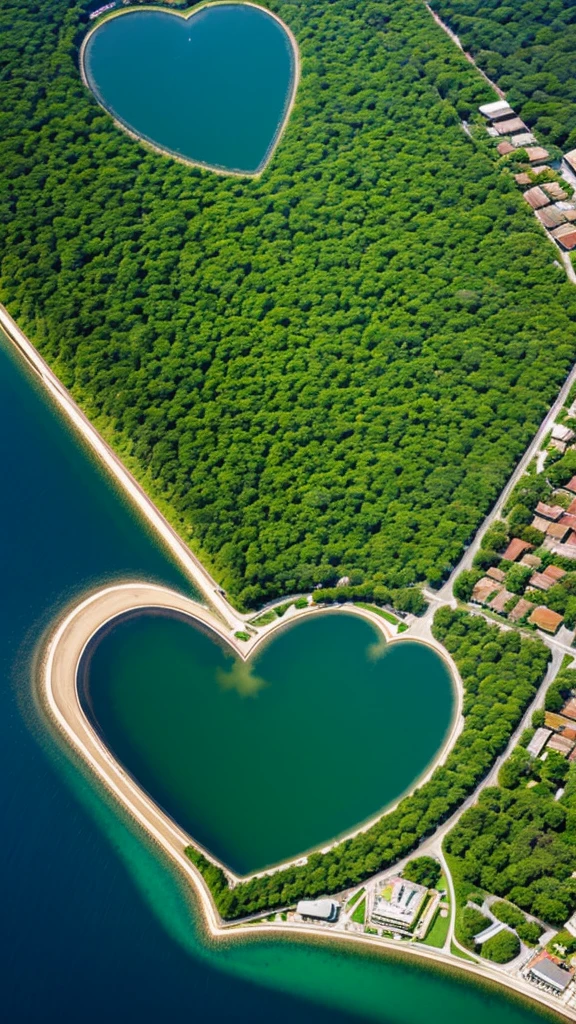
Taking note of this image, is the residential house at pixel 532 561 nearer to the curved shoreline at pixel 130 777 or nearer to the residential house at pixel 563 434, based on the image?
the residential house at pixel 563 434

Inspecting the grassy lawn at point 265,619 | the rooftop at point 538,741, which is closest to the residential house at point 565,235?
the grassy lawn at point 265,619

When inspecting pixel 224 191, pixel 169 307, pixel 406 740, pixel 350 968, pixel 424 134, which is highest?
pixel 424 134

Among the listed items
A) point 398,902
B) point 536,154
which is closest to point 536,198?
point 536,154

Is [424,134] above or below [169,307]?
above

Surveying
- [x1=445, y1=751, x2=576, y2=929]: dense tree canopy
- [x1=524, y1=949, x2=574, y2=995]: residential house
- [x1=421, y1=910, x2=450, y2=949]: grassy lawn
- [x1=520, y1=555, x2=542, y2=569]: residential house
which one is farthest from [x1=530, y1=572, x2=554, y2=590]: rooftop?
[x1=524, y1=949, x2=574, y2=995]: residential house

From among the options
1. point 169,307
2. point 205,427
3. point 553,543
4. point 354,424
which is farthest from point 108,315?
point 553,543

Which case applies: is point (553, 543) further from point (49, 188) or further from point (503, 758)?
point (49, 188)

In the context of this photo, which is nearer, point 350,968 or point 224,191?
point 350,968
